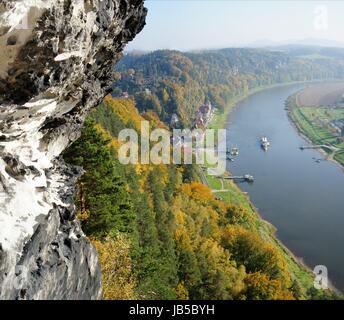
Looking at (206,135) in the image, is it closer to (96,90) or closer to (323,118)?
(323,118)

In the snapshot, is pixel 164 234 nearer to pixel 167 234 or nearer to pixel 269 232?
pixel 167 234

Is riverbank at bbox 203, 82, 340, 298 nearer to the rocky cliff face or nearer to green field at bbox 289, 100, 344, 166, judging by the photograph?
green field at bbox 289, 100, 344, 166

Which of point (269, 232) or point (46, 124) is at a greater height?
point (46, 124)

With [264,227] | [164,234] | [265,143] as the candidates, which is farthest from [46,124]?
[265,143]

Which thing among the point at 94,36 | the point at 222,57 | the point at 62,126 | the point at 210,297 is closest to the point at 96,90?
the point at 62,126

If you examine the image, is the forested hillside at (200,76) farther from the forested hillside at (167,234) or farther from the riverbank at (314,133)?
the forested hillside at (167,234)

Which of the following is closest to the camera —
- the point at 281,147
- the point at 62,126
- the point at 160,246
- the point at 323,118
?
the point at 62,126
